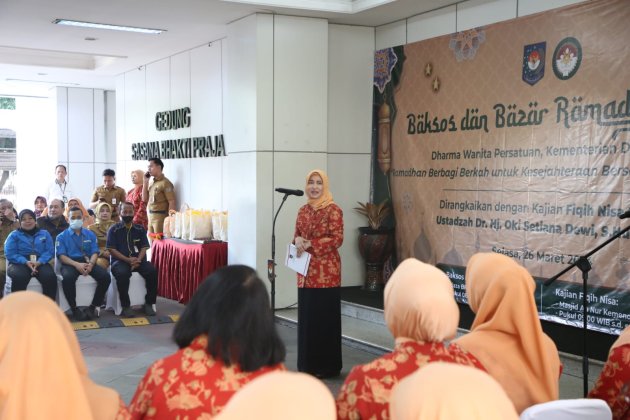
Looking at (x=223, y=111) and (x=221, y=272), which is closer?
(x=221, y=272)

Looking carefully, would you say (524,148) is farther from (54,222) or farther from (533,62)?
(54,222)

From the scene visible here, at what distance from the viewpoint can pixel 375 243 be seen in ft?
25.6

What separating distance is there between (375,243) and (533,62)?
2611 millimetres

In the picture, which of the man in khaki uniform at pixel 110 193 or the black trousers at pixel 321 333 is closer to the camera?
the black trousers at pixel 321 333

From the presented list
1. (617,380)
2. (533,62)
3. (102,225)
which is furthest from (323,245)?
(102,225)

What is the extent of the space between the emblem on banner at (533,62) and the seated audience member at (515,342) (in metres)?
3.82

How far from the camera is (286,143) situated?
752 cm

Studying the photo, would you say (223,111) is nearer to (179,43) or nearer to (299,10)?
(179,43)

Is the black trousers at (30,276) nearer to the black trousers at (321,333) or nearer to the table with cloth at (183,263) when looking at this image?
Answer: the table with cloth at (183,263)

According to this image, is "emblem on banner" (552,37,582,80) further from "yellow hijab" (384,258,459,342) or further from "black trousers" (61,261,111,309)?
"black trousers" (61,261,111,309)

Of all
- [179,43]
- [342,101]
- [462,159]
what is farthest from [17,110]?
[462,159]

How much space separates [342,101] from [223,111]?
173 cm

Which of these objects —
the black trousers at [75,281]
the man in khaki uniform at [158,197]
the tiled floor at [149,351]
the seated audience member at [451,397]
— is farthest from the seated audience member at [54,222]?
the seated audience member at [451,397]

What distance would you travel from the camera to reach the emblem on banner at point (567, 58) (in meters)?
5.78
